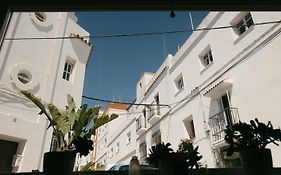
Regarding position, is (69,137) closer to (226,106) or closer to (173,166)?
(173,166)

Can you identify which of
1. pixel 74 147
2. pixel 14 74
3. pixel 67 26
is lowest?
pixel 74 147

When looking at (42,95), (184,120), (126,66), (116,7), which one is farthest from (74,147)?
(184,120)

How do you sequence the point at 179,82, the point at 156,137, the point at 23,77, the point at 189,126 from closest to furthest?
the point at 23,77, the point at 189,126, the point at 179,82, the point at 156,137

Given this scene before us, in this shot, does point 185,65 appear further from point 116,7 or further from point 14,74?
point 116,7

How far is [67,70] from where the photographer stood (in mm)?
6383

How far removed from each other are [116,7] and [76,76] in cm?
544

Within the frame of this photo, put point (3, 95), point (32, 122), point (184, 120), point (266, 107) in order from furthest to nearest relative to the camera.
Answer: point (184, 120)
point (32, 122)
point (3, 95)
point (266, 107)

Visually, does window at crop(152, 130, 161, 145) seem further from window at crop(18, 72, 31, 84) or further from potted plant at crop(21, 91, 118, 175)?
potted plant at crop(21, 91, 118, 175)

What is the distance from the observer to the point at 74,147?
4.39 ft

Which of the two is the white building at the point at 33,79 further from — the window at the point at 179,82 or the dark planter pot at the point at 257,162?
the dark planter pot at the point at 257,162

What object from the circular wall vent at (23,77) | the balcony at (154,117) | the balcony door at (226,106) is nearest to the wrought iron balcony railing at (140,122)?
the balcony at (154,117)

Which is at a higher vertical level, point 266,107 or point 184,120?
point 184,120

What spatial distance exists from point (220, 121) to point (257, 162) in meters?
4.58

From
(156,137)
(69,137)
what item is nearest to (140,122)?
(156,137)
